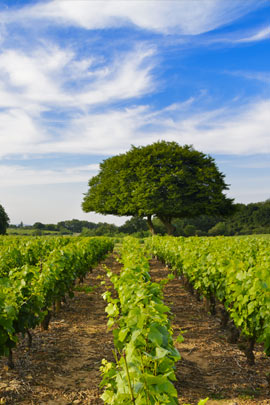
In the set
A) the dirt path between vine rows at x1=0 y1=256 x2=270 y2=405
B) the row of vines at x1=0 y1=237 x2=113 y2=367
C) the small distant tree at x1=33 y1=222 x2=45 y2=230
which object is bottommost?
the dirt path between vine rows at x1=0 y1=256 x2=270 y2=405

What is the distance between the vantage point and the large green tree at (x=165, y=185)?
33281 mm

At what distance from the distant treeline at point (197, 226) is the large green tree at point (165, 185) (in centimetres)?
1133

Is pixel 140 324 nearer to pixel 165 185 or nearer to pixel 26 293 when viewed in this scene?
pixel 26 293

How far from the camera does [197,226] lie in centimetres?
5366

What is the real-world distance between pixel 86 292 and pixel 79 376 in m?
6.00

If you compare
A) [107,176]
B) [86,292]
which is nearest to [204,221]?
[107,176]

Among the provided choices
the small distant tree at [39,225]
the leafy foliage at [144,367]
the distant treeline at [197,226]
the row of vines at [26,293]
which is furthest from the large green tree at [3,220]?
the leafy foliage at [144,367]

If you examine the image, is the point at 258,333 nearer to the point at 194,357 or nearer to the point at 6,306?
the point at 194,357

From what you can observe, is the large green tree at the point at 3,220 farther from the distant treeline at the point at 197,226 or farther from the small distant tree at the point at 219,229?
the small distant tree at the point at 219,229

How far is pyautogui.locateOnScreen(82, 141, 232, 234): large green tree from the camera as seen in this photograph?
109ft

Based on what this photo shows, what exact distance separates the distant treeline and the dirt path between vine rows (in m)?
38.5

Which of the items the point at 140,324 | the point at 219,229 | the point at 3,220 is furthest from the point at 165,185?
the point at 140,324

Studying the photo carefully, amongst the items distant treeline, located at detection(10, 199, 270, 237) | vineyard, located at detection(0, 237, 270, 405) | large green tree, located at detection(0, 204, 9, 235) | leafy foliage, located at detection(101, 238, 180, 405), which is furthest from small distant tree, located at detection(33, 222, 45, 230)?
leafy foliage, located at detection(101, 238, 180, 405)

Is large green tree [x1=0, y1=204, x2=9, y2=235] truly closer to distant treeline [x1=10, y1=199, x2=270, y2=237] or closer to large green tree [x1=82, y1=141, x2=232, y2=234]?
distant treeline [x1=10, y1=199, x2=270, y2=237]
